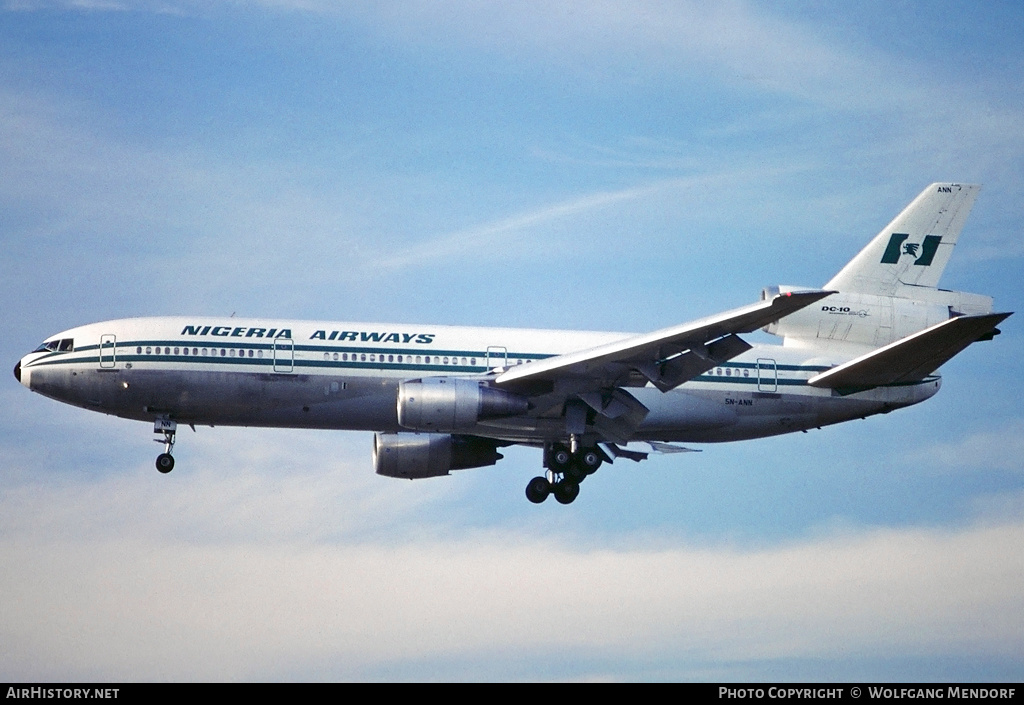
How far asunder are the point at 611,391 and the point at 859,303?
30.8ft

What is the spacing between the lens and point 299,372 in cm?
4422

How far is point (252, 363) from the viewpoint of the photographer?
44156mm

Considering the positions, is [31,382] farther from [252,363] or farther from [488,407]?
[488,407]

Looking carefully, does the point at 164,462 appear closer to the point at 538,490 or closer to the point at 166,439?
the point at 166,439

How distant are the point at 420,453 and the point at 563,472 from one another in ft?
15.4

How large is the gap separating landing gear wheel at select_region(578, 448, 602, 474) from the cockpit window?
52.5ft

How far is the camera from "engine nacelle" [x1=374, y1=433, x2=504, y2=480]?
157ft

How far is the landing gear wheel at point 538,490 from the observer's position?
156 feet

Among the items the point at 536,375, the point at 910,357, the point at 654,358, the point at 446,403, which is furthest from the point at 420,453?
the point at 910,357

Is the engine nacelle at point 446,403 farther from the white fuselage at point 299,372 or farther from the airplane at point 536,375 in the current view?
the white fuselage at point 299,372

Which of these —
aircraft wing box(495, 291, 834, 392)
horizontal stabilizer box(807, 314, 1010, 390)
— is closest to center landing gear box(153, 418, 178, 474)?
aircraft wing box(495, 291, 834, 392)

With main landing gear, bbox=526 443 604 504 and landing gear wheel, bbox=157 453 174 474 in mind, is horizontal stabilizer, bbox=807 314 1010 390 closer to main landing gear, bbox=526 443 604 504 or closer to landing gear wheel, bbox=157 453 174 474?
main landing gear, bbox=526 443 604 504
